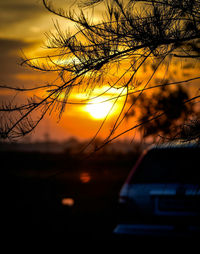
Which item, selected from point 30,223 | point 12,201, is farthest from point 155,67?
point 12,201

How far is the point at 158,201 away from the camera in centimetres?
533

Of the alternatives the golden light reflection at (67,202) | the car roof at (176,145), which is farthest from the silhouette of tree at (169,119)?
the golden light reflection at (67,202)

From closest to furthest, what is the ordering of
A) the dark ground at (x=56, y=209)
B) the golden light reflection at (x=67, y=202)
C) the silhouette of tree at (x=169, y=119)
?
the silhouette of tree at (x=169, y=119) < the dark ground at (x=56, y=209) < the golden light reflection at (x=67, y=202)

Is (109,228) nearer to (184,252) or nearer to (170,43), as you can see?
(184,252)

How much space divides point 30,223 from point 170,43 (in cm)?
534

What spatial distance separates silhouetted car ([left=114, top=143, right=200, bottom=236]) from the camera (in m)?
5.19

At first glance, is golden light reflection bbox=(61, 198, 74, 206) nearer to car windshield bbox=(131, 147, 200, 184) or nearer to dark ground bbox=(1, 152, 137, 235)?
dark ground bbox=(1, 152, 137, 235)

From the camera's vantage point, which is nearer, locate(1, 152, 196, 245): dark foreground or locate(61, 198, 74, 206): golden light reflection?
locate(1, 152, 196, 245): dark foreground

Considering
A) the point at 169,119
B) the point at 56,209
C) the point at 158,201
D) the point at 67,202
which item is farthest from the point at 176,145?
the point at 67,202

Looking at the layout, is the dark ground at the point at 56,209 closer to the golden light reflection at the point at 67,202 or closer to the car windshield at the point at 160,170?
the golden light reflection at the point at 67,202

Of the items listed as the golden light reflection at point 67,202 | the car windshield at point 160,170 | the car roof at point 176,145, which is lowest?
the golden light reflection at point 67,202

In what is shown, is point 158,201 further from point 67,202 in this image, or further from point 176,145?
point 67,202

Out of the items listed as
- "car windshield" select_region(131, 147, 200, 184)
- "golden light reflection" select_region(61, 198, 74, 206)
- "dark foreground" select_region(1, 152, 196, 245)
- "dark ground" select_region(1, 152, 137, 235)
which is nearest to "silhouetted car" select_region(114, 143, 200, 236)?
"car windshield" select_region(131, 147, 200, 184)

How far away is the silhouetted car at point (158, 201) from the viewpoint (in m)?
5.19
